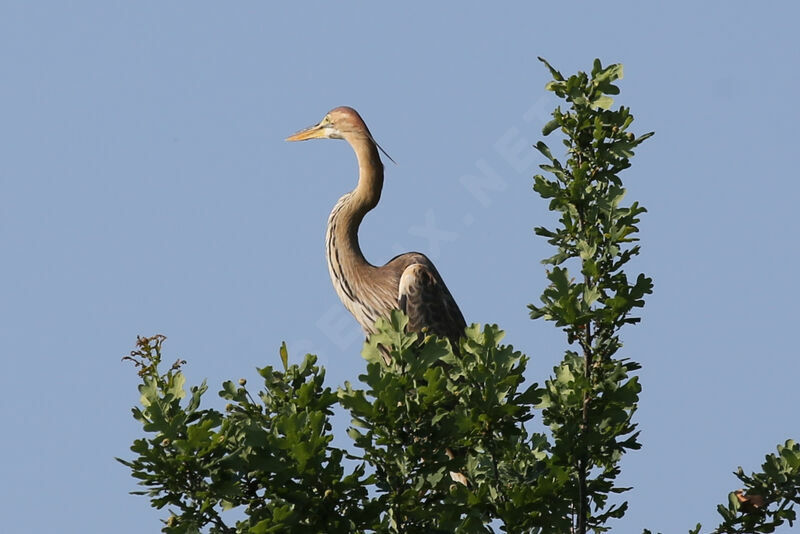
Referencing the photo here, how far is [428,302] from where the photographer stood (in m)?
12.7

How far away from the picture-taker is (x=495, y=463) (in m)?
7.94

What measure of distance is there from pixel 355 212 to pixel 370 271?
2.12ft

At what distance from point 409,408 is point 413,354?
1.05 ft

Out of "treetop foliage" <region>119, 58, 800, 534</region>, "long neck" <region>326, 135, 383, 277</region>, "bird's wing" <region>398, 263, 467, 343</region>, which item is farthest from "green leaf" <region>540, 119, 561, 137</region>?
"long neck" <region>326, 135, 383, 277</region>

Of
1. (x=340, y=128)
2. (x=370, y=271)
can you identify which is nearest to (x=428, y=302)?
(x=370, y=271)

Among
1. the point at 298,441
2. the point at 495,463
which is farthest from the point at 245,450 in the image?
the point at 495,463

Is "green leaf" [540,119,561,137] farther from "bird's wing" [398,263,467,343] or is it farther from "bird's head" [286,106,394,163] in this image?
"bird's head" [286,106,394,163]

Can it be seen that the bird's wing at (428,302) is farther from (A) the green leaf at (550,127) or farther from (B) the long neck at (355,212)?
(A) the green leaf at (550,127)

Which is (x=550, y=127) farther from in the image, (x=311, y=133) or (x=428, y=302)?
(x=311, y=133)

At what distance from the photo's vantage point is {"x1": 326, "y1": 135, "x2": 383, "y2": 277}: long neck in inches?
530

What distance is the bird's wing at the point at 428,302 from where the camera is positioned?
12695 millimetres

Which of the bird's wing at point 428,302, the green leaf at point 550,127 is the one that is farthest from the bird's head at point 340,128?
the green leaf at point 550,127

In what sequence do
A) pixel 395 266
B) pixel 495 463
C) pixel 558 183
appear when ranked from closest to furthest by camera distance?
1. pixel 495 463
2. pixel 558 183
3. pixel 395 266

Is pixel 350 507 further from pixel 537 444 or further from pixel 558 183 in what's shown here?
pixel 558 183
